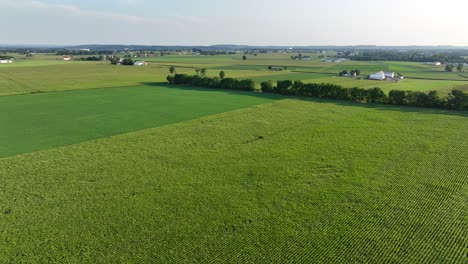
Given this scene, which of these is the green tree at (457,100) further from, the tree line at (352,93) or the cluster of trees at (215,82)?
the cluster of trees at (215,82)

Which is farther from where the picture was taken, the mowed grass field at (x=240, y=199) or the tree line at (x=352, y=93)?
the tree line at (x=352, y=93)

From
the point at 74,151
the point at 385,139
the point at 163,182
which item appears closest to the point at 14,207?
the point at 163,182

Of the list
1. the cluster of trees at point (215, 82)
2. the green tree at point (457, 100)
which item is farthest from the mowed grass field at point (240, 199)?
the cluster of trees at point (215, 82)

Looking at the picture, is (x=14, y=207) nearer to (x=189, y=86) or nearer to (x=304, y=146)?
(x=304, y=146)

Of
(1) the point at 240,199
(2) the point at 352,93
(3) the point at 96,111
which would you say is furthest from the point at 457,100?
(3) the point at 96,111

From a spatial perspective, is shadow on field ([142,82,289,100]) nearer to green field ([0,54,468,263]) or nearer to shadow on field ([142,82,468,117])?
shadow on field ([142,82,468,117])

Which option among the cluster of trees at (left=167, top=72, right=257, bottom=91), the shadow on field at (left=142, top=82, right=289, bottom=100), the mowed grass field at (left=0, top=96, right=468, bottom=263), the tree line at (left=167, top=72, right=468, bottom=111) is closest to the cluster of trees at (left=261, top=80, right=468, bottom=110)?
the tree line at (left=167, top=72, right=468, bottom=111)

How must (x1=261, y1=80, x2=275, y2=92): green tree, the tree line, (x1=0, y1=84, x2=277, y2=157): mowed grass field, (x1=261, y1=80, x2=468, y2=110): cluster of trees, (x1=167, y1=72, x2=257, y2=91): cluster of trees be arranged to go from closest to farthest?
1. (x1=0, y1=84, x2=277, y2=157): mowed grass field
2. (x1=261, y1=80, x2=468, y2=110): cluster of trees
3. the tree line
4. (x1=261, y1=80, x2=275, y2=92): green tree
5. (x1=167, y1=72, x2=257, y2=91): cluster of trees
